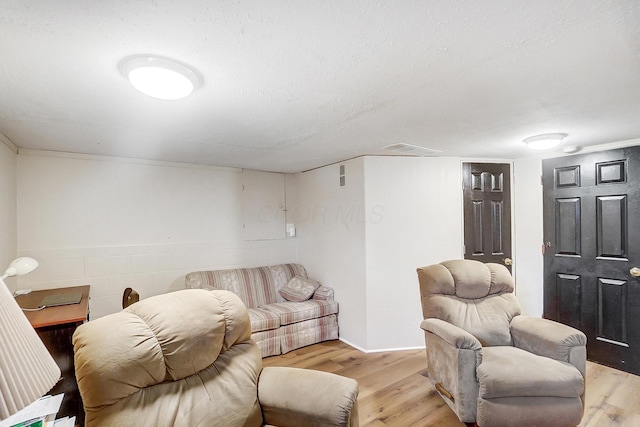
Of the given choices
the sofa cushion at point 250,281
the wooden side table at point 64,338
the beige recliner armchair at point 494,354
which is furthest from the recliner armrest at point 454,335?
the wooden side table at point 64,338

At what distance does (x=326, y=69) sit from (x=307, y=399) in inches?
62.2

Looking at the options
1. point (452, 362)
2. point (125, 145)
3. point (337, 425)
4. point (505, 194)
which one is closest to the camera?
point (337, 425)

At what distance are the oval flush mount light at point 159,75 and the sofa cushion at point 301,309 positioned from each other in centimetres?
253

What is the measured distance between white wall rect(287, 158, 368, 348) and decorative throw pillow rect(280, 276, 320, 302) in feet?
0.64

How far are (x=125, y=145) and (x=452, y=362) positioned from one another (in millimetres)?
3223

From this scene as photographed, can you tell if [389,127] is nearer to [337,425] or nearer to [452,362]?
[452,362]

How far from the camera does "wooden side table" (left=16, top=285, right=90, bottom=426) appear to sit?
1818 mm

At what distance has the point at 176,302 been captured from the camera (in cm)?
156

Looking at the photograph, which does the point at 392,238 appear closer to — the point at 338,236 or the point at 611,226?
the point at 338,236

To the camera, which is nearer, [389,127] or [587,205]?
[389,127]

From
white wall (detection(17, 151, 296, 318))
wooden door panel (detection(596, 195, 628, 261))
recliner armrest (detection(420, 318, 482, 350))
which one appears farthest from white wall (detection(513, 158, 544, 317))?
white wall (detection(17, 151, 296, 318))

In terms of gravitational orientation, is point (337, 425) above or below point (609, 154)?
below

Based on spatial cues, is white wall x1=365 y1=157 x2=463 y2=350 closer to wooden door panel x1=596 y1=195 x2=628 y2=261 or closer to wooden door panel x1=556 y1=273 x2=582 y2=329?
wooden door panel x1=556 y1=273 x2=582 y2=329

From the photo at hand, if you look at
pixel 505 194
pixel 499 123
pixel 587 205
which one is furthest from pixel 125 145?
pixel 587 205
